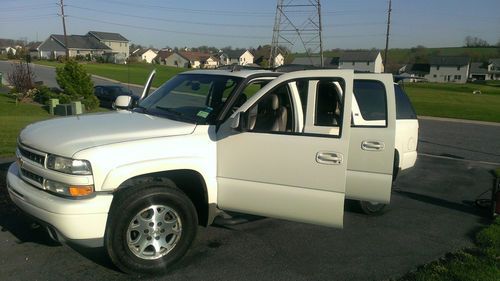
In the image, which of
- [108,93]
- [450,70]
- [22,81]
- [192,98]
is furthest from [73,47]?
[192,98]

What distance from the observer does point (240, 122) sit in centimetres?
404

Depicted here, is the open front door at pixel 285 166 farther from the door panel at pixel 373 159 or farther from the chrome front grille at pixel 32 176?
the chrome front grille at pixel 32 176

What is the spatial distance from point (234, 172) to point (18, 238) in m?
2.49

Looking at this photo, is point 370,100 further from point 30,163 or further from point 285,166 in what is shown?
point 30,163

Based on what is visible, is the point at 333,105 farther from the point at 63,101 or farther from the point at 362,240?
the point at 63,101

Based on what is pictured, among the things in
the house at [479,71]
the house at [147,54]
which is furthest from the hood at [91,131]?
the house at [479,71]

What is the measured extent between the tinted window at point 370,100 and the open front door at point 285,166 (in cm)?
163

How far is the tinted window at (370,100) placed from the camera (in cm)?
579

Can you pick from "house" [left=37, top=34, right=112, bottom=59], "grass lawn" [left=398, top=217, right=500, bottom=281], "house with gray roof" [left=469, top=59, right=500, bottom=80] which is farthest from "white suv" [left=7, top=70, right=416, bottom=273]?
"house with gray roof" [left=469, top=59, right=500, bottom=80]

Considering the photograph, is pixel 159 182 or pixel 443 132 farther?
pixel 443 132

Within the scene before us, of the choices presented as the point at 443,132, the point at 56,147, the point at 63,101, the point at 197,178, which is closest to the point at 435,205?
the point at 197,178

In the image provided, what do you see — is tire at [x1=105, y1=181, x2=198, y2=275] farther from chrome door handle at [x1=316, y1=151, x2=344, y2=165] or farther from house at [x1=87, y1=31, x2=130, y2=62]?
house at [x1=87, y1=31, x2=130, y2=62]

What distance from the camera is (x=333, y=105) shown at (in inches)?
204

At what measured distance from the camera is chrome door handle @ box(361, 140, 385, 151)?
186 inches
